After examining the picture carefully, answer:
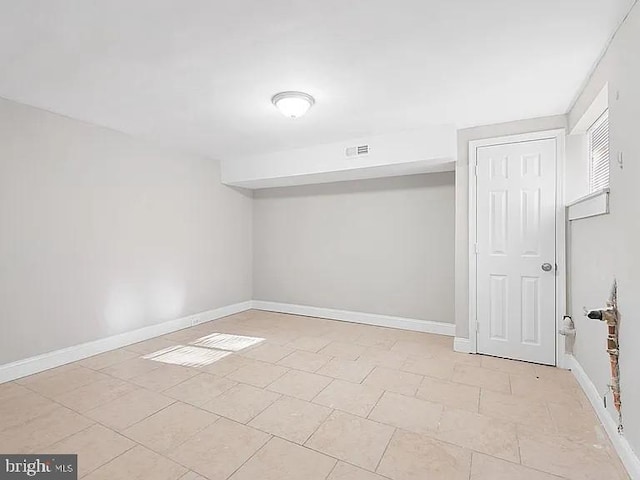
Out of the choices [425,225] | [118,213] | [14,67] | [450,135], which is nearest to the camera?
[14,67]

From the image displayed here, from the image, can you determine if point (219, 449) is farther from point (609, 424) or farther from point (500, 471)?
point (609, 424)

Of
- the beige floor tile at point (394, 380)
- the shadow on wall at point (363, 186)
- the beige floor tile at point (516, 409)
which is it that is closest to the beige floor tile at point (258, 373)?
the beige floor tile at point (394, 380)

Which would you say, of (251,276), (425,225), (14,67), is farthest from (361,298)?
(14,67)

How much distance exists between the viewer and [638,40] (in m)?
1.69

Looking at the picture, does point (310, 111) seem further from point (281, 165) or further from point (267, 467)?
point (267, 467)

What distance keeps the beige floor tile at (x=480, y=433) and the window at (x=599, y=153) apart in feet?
6.15

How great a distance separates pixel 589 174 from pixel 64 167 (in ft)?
15.9

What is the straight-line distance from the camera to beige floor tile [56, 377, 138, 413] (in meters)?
2.48

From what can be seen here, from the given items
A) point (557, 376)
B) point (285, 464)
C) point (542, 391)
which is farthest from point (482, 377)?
point (285, 464)

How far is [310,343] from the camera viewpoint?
393 centimetres

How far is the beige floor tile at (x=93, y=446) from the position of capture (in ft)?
6.03

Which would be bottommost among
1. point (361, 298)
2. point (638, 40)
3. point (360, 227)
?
point (361, 298)

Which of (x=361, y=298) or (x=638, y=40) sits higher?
(x=638, y=40)

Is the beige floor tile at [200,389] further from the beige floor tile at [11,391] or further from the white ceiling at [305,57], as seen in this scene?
the white ceiling at [305,57]
